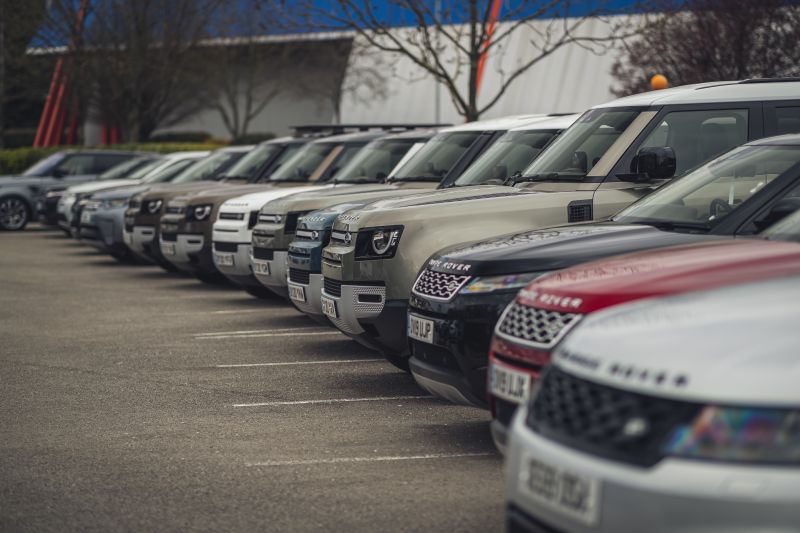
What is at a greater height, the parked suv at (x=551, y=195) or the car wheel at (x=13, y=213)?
the parked suv at (x=551, y=195)

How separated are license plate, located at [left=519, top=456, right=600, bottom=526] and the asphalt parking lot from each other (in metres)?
1.59

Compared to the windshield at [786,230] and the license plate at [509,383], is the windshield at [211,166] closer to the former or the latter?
the windshield at [786,230]

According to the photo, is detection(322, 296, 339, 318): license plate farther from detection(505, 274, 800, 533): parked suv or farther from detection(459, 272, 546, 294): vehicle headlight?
detection(505, 274, 800, 533): parked suv

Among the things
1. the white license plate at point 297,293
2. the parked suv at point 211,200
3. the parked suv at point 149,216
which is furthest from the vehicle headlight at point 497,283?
the parked suv at point 149,216

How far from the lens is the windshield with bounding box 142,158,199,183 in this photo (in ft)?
75.3

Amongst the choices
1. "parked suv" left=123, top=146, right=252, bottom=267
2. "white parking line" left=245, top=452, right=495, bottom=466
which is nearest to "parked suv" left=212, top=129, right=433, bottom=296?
"parked suv" left=123, top=146, right=252, bottom=267

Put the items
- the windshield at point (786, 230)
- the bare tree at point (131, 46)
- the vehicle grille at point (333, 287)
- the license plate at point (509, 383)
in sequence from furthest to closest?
the bare tree at point (131, 46) < the vehicle grille at point (333, 287) < the windshield at point (786, 230) < the license plate at point (509, 383)

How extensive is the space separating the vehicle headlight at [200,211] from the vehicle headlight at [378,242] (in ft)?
23.8

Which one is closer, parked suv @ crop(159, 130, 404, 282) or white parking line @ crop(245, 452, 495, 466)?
white parking line @ crop(245, 452, 495, 466)

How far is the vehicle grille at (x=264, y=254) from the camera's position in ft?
41.3

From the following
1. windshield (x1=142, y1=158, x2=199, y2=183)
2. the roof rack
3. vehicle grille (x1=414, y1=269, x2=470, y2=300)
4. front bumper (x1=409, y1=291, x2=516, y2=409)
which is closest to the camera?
front bumper (x1=409, y1=291, x2=516, y2=409)

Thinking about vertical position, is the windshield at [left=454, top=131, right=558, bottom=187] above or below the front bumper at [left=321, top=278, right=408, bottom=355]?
above

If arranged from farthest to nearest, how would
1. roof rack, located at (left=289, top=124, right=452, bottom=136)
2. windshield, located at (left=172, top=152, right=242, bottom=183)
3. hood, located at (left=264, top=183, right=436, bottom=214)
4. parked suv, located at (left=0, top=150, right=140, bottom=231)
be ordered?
1. parked suv, located at (left=0, top=150, right=140, bottom=231)
2. windshield, located at (left=172, top=152, right=242, bottom=183)
3. roof rack, located at (left=289, top=124, right=452, bottom=136)
4. hood, located at (left=264, top=183, right=436, bottom=214)

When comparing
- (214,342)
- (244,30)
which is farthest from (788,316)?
(244,30)
